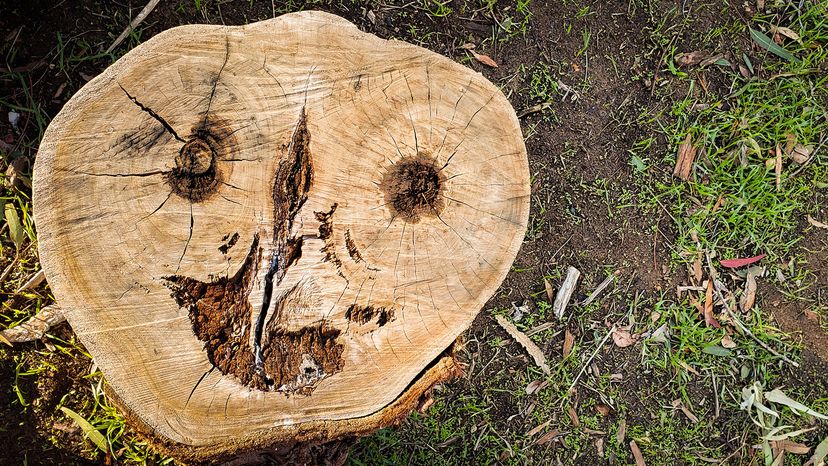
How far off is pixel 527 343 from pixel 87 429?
6.79 ft

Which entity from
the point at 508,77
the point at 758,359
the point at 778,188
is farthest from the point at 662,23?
the point at 758,359

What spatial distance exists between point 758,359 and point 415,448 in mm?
1929

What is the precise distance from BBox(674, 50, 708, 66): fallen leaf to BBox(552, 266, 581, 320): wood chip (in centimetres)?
127

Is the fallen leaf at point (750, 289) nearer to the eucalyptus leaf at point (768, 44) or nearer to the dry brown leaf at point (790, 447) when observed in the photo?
the dry brown leaf at point (790, 447)

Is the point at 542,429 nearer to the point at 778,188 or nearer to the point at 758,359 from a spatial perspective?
the point at 758,359

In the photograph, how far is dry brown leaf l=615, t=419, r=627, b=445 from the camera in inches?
115

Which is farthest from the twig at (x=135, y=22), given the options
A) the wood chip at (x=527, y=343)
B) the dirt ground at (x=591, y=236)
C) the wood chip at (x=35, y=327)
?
the wood chip at (x=527, y=343)

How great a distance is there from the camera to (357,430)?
1.85 metres

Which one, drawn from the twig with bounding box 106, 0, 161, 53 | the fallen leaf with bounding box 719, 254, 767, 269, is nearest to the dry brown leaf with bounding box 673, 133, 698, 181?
the fallen leaf with bounding box 719, 254, 767, 269

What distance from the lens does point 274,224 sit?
1701 millimetres

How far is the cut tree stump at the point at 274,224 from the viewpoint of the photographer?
1608mm

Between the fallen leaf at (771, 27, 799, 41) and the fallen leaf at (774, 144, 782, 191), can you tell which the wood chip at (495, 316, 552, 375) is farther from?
the fallen leaf at (771, 27, 799, 41)

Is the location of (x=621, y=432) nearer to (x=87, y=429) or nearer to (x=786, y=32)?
(x=786, y=32)

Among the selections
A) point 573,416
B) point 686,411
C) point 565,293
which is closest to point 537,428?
point 573,416
